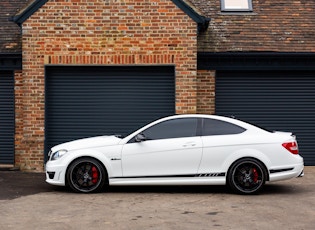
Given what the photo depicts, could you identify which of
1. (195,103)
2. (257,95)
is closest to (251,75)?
(257,95)

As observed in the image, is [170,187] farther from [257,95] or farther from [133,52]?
[257,95]

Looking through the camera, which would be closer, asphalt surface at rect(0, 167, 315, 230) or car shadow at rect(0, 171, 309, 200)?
asphalt surface at rect(0, 167, 315, 230)

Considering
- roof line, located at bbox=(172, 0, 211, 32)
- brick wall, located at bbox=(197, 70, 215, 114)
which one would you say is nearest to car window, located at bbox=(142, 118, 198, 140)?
roof line, located at bbox=(172, 0, 211, 32)

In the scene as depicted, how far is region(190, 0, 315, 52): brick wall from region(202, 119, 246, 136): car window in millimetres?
4702

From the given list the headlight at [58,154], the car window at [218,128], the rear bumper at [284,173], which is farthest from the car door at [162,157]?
the rear bumper at [284,173]

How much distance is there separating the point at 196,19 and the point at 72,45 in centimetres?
315

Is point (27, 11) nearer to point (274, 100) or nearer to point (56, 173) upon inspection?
point (56, 173)

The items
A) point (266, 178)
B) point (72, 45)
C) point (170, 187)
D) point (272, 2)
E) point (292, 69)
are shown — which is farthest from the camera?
point (272, 2)

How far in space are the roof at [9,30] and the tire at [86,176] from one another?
547 centimetres

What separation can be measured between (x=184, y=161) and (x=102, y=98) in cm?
476

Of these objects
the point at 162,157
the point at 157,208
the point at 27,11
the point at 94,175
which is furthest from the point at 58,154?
the point at 27,11

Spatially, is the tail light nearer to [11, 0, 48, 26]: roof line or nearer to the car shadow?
the car shadow

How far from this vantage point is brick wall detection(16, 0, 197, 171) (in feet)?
44.9

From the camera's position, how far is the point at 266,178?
32.4ft
